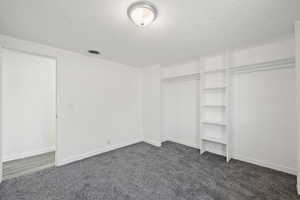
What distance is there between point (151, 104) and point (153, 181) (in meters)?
2.19

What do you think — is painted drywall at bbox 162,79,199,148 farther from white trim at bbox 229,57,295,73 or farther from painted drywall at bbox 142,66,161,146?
white trim at bbox 229,57,295,73

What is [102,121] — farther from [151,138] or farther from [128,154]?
[151,138]

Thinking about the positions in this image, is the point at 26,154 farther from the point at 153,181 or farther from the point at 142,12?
the point at 142,12

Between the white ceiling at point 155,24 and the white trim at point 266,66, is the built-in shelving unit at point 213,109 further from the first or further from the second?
the white ceiling at point 155,24

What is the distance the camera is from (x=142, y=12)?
1421 millimetres

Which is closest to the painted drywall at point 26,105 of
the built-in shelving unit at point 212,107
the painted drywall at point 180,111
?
the painted drywall at point 180,111

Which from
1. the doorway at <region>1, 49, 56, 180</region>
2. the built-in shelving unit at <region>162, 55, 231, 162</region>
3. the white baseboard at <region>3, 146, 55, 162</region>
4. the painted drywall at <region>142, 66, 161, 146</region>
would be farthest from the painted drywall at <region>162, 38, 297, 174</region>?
the white baseboard at <region>3, 146, 55, 162</region>

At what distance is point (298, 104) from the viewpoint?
1.73m

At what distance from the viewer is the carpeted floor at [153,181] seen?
174 centimetres

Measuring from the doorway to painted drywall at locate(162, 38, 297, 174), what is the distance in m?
4.09

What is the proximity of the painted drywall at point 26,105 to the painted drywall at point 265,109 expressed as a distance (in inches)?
175

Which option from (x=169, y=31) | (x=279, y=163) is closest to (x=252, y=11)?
(x=169, y=31)

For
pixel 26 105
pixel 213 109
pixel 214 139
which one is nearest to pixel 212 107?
pixel 213 109

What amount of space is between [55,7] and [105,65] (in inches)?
73.9
